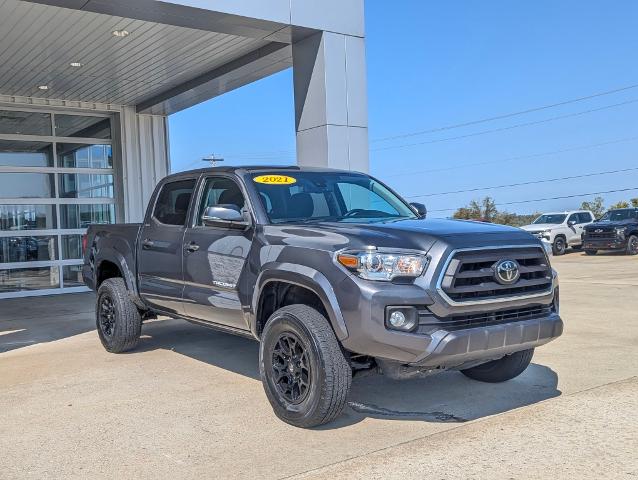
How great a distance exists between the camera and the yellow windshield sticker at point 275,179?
5707 mm

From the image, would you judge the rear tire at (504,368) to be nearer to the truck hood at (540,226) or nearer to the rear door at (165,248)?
the rear door at (165,248)

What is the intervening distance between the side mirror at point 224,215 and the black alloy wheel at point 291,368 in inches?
41.8

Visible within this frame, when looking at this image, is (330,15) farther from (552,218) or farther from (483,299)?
(552,218)

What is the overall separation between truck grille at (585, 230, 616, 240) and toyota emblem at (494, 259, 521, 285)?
70.0 ft

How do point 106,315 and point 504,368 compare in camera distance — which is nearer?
point 504,368

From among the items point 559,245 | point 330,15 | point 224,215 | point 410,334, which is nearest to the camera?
point 410,334

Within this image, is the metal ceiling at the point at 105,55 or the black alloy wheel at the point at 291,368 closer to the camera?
the black alloy wheel at the point at 291,368

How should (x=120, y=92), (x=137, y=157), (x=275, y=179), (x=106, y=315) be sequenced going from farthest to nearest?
1. (x=137, y=157)
2. (x=120, y=92)
3. (x=106, y=315)
4. (x=275, y=179)

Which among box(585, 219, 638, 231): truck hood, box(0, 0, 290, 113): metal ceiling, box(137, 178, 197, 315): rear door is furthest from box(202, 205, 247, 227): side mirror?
box(585, 219, 638, 231): truck hood

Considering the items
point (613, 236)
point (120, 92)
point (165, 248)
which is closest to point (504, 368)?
point (165, 248)

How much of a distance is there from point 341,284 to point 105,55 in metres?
8.17

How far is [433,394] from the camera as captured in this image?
17.9 feet

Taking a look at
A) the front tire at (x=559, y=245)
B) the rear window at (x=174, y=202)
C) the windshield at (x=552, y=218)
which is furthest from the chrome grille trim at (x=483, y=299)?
the windshield at (x=552, y=218)

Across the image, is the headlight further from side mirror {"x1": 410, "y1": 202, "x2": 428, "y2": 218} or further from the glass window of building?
the glass window of building
